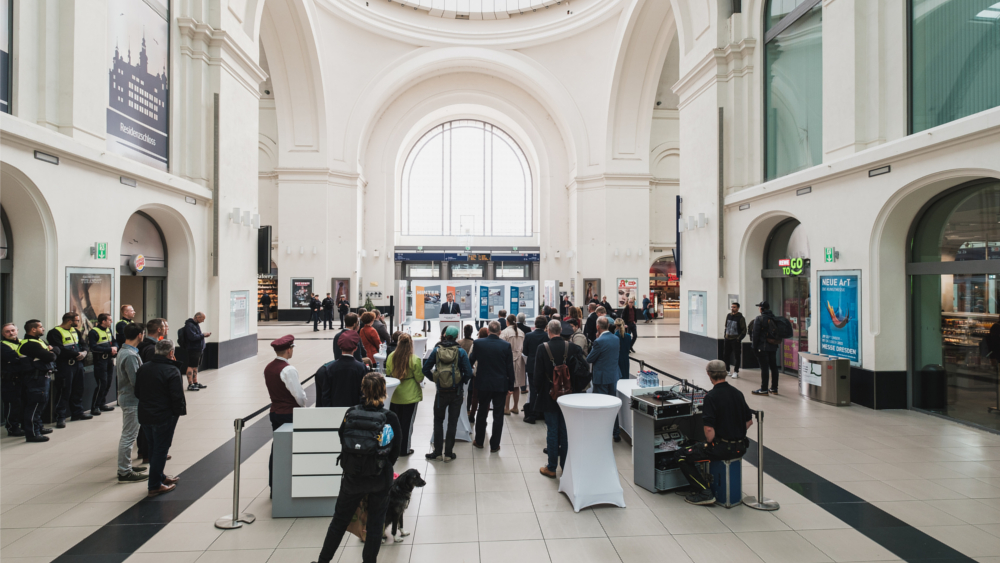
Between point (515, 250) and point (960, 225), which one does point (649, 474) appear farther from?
point (515, 250)

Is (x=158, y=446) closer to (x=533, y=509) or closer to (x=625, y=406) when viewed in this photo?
(x=533, y=509)

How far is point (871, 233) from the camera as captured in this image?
781 centimetres

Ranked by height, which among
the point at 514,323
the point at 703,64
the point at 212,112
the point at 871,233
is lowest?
the point at 514,323

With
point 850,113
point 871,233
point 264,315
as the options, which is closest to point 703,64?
point 850,113

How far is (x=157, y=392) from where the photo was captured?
457 cm

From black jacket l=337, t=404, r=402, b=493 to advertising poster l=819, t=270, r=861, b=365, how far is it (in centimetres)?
809

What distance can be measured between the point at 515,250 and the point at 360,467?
24.6 metres

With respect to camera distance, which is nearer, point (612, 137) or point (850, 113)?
point (850, 113)

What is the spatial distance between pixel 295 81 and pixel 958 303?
21369 millimetres

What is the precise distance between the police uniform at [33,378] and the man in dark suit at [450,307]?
10490 millimetres

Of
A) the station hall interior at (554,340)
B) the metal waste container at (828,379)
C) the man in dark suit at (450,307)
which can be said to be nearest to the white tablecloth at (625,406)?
the station hall interior at (554,340)

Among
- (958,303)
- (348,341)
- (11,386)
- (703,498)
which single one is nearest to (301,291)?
(11,386)

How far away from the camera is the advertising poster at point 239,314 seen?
11469mm

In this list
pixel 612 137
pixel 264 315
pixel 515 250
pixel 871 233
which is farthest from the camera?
pixel 515 250
